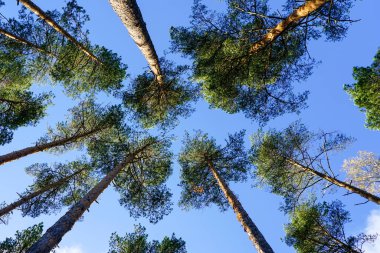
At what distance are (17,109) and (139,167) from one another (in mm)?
5855

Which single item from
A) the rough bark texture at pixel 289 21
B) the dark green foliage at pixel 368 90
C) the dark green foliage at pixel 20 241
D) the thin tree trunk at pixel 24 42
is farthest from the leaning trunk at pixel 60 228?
the dark green foliage at pixel 368 90

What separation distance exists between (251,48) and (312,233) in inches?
296

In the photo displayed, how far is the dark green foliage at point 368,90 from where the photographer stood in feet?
33.2

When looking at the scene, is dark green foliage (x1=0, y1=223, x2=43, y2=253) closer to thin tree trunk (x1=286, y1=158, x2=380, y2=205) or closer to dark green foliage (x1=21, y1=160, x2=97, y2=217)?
dark green foliage (x1=21, y1=160, x2=97, y2=217)

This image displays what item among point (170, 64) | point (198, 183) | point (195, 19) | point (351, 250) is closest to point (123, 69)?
point (170, 64)

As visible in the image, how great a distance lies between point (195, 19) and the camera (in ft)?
34.0

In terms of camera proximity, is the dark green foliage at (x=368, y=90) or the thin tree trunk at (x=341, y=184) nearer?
the thin tree trunk at (x=341, y=184)

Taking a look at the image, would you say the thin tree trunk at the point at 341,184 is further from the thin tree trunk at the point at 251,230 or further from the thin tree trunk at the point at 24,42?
the thin tree trunk at the point at 24,42

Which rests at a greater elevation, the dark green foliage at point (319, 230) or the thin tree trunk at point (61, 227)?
the dark green foliage at point (319, 230)

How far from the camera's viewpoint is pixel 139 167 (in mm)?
14227

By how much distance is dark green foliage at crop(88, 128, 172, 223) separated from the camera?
13.4 m

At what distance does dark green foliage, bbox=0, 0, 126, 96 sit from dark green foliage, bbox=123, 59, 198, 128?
0.95 meters

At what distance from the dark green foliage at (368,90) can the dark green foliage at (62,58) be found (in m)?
8.78

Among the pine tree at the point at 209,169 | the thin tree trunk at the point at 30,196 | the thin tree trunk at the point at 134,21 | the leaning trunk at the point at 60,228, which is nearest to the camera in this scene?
the leaning trunk at the point at 60,228
